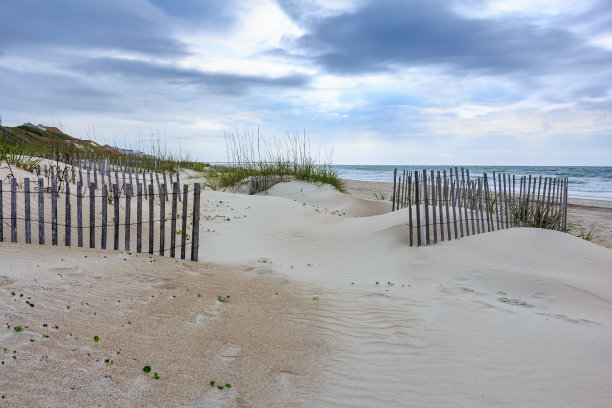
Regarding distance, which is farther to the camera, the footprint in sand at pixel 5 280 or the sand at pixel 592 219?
the sand at pixel 592 219

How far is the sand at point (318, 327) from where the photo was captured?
107 inches

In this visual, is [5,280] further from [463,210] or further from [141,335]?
[463,210]

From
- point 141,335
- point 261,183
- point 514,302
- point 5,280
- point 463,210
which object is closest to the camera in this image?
point 141,335

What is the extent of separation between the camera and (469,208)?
7.95m

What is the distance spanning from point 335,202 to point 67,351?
9.68m

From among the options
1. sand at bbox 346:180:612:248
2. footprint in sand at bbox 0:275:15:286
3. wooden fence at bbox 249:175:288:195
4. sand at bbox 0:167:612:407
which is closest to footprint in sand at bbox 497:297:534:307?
sand at bbox 0:167:612:407

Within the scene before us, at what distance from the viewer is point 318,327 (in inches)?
151

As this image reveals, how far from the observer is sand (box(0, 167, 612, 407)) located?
2.71m

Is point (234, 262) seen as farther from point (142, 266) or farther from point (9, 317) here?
point (9, 317)

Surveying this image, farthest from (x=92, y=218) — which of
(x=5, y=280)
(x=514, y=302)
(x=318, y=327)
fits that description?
(x=514, y=302)

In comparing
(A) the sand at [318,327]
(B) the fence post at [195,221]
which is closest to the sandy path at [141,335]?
(A) the sand at [318,327]

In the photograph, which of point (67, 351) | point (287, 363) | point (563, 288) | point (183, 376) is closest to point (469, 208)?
point (563, 288)

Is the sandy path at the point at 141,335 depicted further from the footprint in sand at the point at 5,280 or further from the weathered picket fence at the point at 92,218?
the weathered picket fence at the point at 92,218

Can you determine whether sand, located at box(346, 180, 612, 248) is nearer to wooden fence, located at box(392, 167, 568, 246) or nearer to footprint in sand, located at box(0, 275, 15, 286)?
wooden fence, located at box(392, 167, 568, 246)
